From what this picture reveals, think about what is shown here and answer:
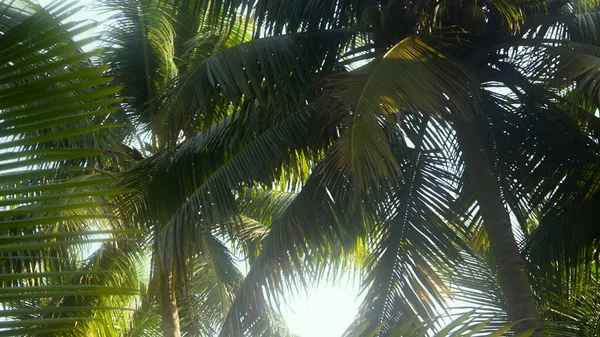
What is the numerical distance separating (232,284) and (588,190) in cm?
509

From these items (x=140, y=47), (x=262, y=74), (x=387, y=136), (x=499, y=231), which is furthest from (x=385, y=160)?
(x=140, y=47)

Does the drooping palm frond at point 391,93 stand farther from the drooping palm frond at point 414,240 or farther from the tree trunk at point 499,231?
the drooping palm frond at point 414,240

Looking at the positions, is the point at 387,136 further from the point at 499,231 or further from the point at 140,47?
the point at 140,47

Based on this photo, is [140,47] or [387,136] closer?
[387,136]

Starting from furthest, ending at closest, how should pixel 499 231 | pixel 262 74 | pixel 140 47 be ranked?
pixel 140 47
pixel 262 74
pixel 499 231

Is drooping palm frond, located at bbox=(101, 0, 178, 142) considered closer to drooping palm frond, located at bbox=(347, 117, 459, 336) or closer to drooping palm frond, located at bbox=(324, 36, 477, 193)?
drooping palm frond, located at bbox=(347, 117, 459, 336)

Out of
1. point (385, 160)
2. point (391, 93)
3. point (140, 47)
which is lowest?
point (385, 160)

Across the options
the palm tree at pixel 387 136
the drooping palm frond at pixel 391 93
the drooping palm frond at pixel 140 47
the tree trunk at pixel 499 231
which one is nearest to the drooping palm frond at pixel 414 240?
the palm tree at pixel 387 136

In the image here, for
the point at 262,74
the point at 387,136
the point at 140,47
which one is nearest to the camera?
the point at 387,136

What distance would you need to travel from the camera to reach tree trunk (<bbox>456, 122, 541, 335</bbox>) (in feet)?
20.1

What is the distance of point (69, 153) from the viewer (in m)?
1.26

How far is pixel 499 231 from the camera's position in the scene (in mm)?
6570

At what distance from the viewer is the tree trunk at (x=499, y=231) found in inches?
241

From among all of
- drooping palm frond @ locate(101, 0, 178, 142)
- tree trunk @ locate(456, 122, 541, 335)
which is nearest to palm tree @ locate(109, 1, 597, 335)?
tree trunk @ locate(456, 122, 541, 335)
